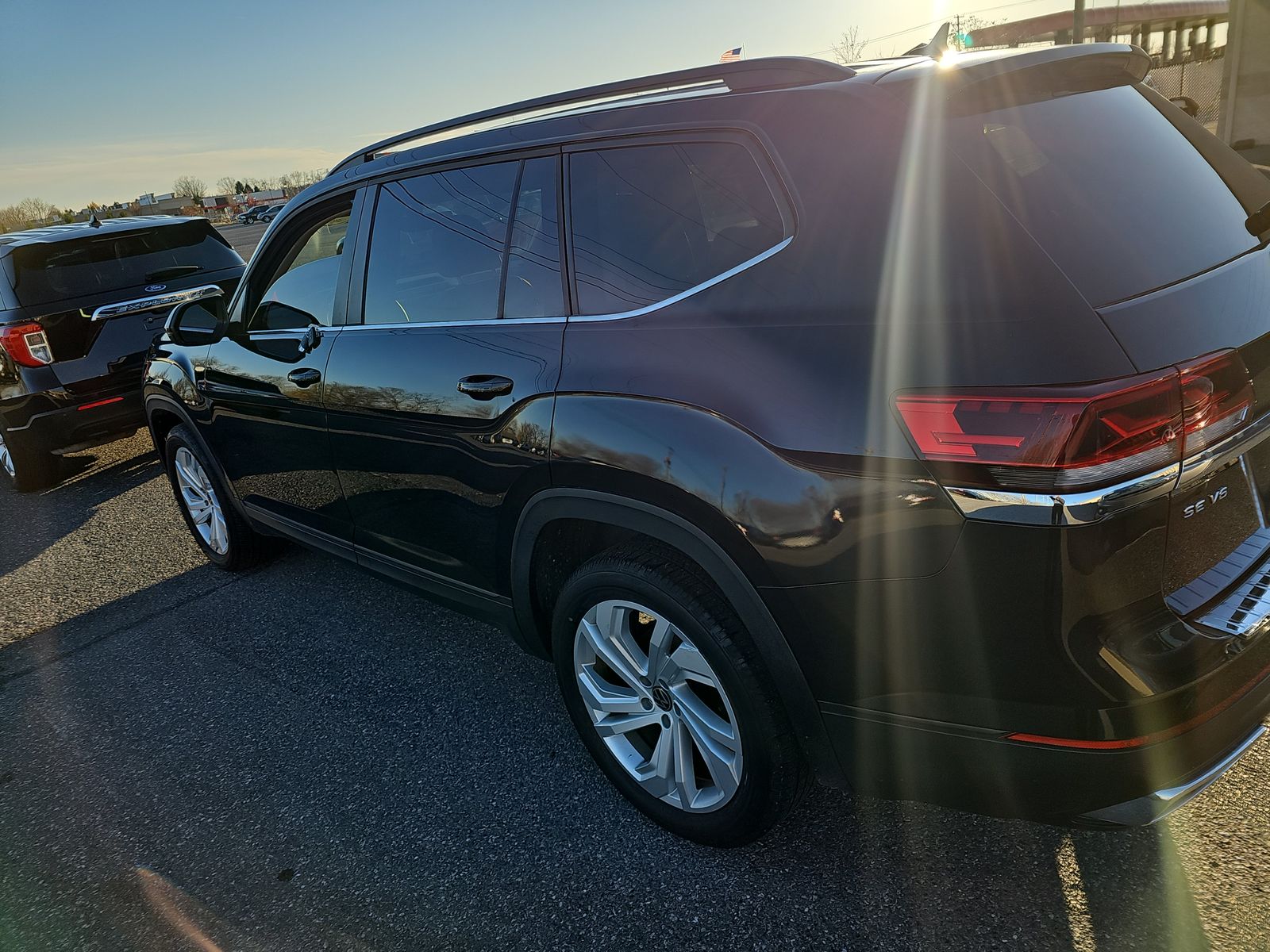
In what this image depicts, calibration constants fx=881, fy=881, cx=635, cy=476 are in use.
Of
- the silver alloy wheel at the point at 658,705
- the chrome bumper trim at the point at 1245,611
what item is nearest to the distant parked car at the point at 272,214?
the silver alloy wheel at the point at 658,705

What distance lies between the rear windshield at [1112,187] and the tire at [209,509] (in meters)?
3.73

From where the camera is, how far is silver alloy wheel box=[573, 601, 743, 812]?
2.24 meters

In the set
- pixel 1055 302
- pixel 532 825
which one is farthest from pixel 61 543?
pixel 1055 302

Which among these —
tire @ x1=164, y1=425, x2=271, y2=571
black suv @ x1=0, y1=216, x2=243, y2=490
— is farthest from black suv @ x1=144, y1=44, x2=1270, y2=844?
black suv @ x1=0, y1=216, x2=243, y2=490

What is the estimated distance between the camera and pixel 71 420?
5789mm

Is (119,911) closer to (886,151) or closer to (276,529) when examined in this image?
(276,529)

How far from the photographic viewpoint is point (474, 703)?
3256mm

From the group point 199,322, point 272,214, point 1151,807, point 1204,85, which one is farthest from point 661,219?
point 1204,85

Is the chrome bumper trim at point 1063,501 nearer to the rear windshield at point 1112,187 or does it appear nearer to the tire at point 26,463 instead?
the rear windshield at point 1112,187

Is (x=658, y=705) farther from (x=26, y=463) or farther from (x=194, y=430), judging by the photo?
(x=26, y=463)

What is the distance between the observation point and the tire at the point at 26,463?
5887mm

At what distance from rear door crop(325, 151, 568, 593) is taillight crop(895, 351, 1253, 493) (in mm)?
1099

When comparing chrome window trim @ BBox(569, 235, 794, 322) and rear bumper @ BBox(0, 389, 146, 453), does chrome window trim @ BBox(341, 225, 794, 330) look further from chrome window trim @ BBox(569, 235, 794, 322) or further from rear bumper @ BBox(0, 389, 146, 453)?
rear bumper @ BBox(0, 389, 146, 453)

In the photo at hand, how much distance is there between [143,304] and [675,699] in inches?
219
